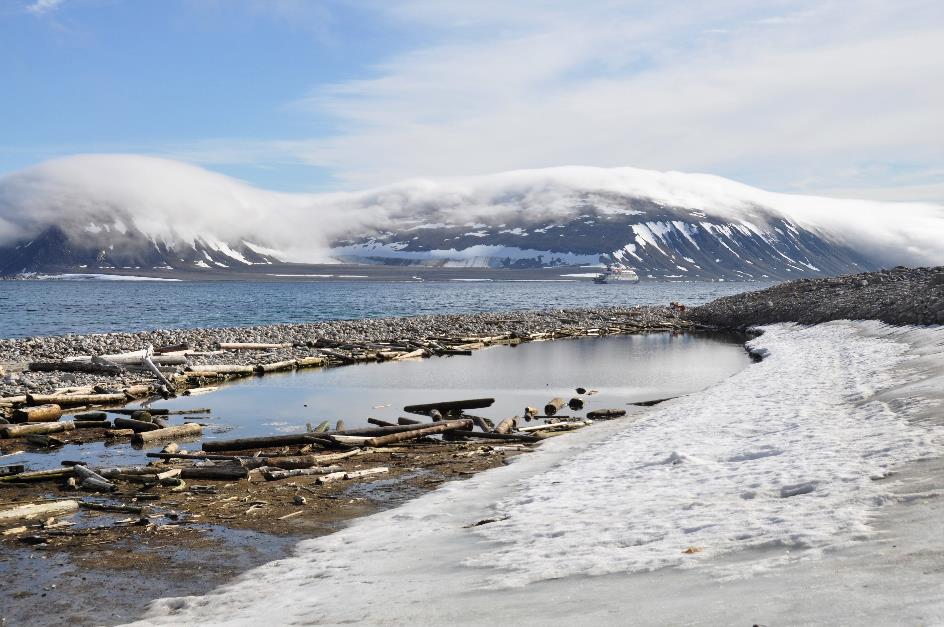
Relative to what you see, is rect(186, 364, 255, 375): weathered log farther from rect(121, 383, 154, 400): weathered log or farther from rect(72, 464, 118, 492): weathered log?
rect(72, 464, 118, 492): weathered log


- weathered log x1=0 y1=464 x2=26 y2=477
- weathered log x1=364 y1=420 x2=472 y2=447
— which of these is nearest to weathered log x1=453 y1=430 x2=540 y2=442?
weathered log x1=364 y1=420 x2=472 y2=447

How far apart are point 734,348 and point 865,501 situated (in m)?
42.0

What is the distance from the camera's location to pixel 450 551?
35.0 ft

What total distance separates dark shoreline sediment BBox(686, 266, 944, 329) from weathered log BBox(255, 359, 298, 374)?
100 feet

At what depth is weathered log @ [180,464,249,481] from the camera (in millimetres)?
15711

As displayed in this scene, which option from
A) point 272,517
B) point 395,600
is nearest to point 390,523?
point 272,517

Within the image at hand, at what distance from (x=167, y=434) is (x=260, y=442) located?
316cm

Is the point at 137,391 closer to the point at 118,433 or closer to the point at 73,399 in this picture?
the point at 73,399

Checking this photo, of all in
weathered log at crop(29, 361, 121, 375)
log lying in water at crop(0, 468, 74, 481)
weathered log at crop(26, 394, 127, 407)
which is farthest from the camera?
weathered log at crop(29, 361, 121, 375)

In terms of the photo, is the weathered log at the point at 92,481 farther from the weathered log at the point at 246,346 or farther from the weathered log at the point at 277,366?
the weathered log at the point at 246,346

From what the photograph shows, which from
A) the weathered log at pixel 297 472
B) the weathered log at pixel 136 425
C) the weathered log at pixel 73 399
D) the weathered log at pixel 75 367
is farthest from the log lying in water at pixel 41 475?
the weathered log at pixel 75 367

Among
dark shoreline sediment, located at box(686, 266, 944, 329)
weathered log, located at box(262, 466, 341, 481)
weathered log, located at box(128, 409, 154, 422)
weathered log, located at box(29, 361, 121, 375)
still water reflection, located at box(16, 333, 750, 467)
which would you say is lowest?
still water reflection, located at box(16, 333, 750, 467)

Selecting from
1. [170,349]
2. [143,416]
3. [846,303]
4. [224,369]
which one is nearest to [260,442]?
[143,416]

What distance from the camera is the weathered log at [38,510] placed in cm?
1277
